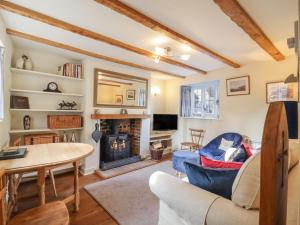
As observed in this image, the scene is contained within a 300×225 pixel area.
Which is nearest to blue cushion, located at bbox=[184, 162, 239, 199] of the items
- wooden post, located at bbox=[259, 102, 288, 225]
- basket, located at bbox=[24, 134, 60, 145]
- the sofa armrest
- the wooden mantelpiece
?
the sofa armrest

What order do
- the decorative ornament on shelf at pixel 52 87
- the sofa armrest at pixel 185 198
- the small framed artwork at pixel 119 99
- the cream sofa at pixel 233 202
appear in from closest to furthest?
the cream sofa at pixel 233 202 → the sofa armrest at pixel 185 198 → the decorative ornament on shelf at pixel 52 87 → the small framed artwork at pixel 119 99

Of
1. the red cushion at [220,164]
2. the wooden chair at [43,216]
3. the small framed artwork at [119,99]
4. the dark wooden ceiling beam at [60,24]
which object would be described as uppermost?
the dark wooden ceiling beam at [60,24]

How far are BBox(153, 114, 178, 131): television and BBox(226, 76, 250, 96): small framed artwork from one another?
164 cm

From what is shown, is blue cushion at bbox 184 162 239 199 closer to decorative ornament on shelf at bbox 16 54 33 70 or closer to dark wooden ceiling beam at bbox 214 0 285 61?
dark wooden ceiling beam at bbox 214 0 285 61

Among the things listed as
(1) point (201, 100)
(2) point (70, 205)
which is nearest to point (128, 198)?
(2) point (70, 205)

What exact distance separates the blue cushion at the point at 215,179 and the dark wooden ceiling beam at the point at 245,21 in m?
1.47

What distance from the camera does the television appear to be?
466 cm

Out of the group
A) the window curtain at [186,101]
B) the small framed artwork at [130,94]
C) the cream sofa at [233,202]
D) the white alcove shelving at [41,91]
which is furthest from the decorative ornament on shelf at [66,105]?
the window curtain at [186,101]

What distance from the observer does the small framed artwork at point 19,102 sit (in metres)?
2.67

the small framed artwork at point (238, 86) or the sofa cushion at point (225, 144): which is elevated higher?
the small framed artwork at point (238, 86)

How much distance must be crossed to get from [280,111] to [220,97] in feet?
12.3

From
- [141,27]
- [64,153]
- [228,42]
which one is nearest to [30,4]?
[141,27]

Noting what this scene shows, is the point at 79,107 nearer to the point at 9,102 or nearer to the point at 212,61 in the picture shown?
the point at 9,102

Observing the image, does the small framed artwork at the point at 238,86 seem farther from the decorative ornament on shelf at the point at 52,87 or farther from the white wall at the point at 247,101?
the decorative ornament on shelf at the point at 52,87
